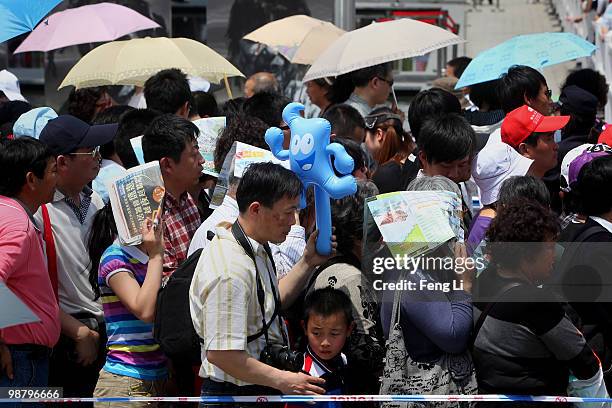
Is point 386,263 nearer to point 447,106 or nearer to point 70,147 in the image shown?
point 70,147

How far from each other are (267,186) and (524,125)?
2154 mm

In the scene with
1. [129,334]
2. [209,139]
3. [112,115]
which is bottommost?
[129,334]

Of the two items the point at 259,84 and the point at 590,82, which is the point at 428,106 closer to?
the point at 590,82

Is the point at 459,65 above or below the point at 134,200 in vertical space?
above

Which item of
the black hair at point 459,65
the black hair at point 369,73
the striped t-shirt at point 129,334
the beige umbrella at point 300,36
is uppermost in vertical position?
the beige umbrella at point 300,36

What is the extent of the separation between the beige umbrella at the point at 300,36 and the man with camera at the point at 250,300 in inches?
184

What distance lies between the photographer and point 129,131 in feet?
20.0

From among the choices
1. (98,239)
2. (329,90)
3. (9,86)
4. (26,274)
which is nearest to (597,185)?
(98,239)

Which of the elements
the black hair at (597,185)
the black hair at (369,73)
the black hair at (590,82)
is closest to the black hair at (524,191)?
the black hair at (597,185)

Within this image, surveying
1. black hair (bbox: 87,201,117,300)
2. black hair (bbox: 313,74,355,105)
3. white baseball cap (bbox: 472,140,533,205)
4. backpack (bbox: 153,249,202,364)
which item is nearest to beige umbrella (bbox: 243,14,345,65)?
black hair (bbox: 313,74,355,105)

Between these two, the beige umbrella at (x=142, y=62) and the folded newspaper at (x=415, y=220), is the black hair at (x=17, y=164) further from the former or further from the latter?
the beige umbrella at (x=142, y=62)

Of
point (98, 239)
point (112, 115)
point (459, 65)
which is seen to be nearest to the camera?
point (98, 239)

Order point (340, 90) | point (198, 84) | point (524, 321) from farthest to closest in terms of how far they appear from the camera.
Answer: point (198, 84), point (340, 90), point (524, 321)

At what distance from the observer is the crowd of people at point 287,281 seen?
4.19m
